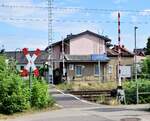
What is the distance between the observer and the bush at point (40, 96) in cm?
2050

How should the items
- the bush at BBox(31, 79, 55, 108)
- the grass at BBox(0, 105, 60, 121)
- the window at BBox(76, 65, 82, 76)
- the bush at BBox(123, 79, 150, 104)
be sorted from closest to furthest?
1. the grass at BBox(0, 105, 60, 121)
2. the bush at BBox(31, 79, 55, 108)
3. the bush at BBox(123, 79, 150, 104)
4. the window at BBox(76, 65, 82, 76)

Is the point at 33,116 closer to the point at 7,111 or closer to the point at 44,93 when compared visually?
the point at 7,111

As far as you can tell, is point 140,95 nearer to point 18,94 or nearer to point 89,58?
point 18,94

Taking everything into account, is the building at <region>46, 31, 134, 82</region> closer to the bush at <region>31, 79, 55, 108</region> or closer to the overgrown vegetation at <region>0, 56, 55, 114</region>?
the bush at <region>31, 79, 55, 108</region>

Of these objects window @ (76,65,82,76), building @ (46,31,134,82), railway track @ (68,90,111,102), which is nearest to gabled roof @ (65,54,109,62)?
building @ (46,31,134,82)

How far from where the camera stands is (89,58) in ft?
199

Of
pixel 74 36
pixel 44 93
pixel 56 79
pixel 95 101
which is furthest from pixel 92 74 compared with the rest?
pixel 44 93

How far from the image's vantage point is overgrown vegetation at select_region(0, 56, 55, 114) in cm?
1928

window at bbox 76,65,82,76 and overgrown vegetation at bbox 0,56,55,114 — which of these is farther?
window at bbox 76,65,82,76

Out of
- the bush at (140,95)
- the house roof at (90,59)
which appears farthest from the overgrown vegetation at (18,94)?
the house roof at (90,59)

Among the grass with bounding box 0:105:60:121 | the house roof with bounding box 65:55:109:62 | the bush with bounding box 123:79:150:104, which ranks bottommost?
the grass with bounding box 0:105:60:121

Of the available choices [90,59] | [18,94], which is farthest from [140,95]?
[90,59]

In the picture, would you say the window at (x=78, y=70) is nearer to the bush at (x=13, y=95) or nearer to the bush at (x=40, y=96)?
the bush at (x=40, y=96)

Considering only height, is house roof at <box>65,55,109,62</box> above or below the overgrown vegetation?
above
